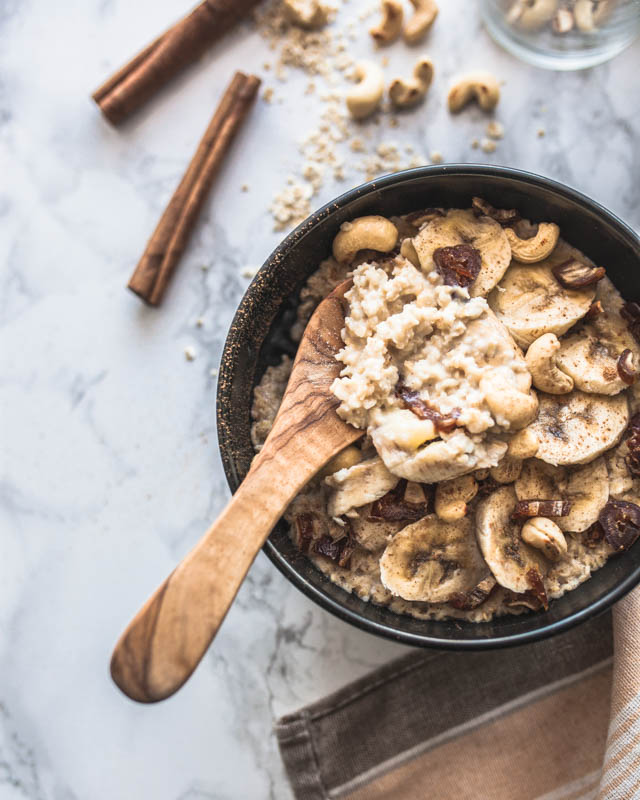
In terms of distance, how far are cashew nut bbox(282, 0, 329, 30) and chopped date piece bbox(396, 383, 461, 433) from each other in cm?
105

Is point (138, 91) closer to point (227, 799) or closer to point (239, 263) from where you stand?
point (239, 263)

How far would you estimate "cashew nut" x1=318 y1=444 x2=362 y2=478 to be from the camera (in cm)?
164

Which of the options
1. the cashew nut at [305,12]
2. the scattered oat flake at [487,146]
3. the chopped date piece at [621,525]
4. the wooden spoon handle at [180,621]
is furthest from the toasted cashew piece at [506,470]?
the cashew nut at [305,12]

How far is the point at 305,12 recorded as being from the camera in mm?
1980

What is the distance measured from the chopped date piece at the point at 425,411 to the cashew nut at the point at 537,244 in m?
0.43

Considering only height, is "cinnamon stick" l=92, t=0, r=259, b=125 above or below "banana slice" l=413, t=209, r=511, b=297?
above

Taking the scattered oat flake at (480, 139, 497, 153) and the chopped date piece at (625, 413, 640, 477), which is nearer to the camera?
the chopped date piece at (625, 413, 640, 477)

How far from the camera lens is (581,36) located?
6.52 ft

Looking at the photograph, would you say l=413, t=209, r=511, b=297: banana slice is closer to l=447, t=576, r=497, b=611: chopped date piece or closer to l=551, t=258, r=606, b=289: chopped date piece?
l=551, t=258, r=606, b=289: chopped date piece

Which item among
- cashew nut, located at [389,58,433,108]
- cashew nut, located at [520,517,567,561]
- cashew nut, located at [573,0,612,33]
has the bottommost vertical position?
cashew nut, located at [520,517,567,561]

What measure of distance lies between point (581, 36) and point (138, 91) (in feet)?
3.84

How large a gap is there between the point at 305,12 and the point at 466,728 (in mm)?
1889

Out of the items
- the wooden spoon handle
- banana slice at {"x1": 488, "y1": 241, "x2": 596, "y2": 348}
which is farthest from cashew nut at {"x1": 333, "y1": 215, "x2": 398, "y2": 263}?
the wooden spoon handle

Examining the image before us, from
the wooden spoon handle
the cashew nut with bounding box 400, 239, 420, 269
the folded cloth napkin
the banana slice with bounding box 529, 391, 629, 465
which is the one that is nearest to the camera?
the wooden spoon handle
